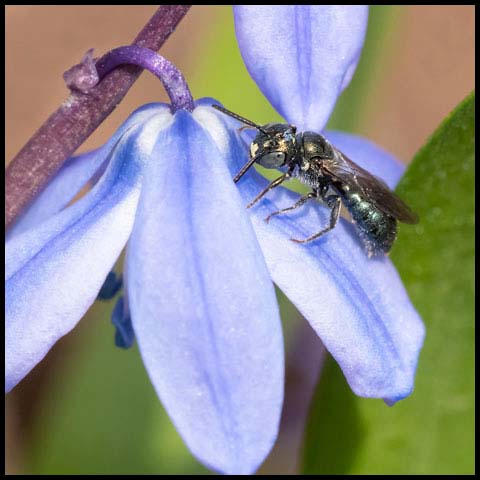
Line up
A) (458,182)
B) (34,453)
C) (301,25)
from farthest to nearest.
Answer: (34,453), (458,182), (301,25)

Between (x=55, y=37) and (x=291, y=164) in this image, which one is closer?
(x=291, y=164)

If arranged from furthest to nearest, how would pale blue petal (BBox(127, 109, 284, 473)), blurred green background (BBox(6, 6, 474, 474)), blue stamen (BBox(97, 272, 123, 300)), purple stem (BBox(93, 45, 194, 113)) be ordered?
blurred green background (BBox(6, 6, 474, 474))
blue stamen (BBox(97, 272, 123, 300))
purple stem (BBox(93, 45, 194, 113))
pale blue petal (BBox(127, 109, 284, 473))

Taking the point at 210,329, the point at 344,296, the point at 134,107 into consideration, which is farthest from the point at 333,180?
the point at 134,107

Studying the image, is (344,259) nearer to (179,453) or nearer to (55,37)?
(179,453)

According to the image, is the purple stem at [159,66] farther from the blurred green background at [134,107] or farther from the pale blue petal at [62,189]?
the blurred green background at [134,107]

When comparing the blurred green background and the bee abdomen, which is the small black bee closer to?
the bee abdomen

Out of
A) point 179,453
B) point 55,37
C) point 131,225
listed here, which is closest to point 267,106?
point 179,453

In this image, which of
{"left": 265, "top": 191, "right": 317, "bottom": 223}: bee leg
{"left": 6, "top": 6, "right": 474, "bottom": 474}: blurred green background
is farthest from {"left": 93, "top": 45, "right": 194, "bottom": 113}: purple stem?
{"left": 6, "top": 6, "right": 474, "bottom": 474}: blurred green background

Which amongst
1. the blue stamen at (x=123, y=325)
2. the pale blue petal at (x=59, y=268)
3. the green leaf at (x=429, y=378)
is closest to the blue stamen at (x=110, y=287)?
the blue stamen at (x=123, y=325)
